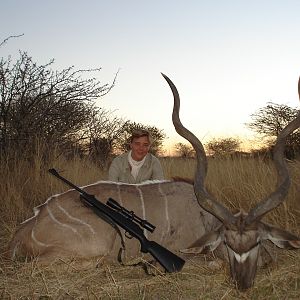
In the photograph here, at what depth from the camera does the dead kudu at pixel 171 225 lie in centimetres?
267

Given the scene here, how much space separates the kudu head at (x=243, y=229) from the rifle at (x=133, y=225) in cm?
13

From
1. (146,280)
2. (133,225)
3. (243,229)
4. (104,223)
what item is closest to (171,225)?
(133,225)

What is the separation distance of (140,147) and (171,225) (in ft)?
3.31

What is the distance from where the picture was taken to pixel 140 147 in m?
4.14

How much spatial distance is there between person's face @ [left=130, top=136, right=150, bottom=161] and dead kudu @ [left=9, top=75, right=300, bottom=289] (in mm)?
638

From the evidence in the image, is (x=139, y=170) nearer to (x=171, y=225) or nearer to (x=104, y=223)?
(x=171, y=225)

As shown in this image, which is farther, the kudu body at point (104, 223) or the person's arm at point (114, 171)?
the person's arm at point (114, 171)

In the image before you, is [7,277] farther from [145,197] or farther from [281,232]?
[281,232]

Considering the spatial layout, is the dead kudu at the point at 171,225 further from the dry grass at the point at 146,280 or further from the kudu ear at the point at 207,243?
the dry grass at the point at 146,280

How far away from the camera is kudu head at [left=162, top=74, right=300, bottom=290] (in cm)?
260

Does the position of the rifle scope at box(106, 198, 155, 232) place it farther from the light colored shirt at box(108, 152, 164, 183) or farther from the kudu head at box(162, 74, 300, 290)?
the light colored shirt at box(108, 152, 164, 183)

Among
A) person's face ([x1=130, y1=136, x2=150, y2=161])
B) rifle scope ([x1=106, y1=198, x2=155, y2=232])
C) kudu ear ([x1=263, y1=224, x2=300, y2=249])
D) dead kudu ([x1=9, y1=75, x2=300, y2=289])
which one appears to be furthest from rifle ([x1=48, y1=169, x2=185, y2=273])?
person's face ([x1=130, y1=136, x2=150, y2=161])

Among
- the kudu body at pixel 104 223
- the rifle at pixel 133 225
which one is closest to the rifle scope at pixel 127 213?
the rifle at pixel 133 225

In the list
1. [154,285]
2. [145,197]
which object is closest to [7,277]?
[154,285]
